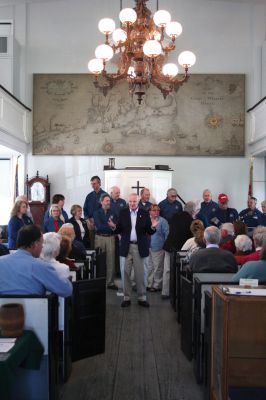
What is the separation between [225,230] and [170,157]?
6.64 meters

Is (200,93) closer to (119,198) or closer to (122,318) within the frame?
(119,198)

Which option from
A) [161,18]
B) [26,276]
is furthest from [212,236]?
[161,18]

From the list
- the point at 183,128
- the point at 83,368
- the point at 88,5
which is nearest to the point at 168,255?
the point at 83,368

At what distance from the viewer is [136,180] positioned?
11.3 meters

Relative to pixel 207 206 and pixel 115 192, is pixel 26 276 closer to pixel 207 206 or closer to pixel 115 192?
pixel 115 192

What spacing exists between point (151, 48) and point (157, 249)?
3.16 metres

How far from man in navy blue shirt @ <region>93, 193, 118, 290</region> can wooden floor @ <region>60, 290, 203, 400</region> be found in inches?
83.1

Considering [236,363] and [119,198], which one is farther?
[119,198]

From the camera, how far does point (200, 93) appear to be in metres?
12.9

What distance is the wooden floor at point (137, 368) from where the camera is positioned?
4031 mm

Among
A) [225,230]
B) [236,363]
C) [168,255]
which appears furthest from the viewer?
[168,255]

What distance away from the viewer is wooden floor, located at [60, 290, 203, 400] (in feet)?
13.2

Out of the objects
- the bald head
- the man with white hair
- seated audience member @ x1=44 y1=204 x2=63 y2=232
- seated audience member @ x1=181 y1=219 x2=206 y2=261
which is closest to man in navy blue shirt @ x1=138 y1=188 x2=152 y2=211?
the bald head

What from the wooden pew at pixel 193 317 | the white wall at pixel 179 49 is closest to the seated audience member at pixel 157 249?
the wooden pew at pixel 193 317
